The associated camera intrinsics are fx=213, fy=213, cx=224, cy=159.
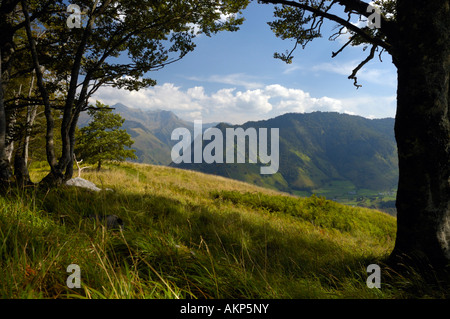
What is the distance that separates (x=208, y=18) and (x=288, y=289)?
819 centimetres

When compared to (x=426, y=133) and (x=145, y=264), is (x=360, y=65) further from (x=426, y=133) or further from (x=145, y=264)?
(x=145, y=264)

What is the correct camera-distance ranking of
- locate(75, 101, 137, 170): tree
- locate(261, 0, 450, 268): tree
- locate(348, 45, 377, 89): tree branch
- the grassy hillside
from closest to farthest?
1. the grassy hillside
2. locate(261, 0, 450, 268): tree
3. locate(348, 45, 377, 89): tree branch
4. locate(75, 101, 137, 170): tree

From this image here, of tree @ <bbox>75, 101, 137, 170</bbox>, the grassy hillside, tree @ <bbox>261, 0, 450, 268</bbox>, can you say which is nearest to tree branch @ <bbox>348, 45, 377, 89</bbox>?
tree @ <bbox>261, 0, 450, 268</bbox>

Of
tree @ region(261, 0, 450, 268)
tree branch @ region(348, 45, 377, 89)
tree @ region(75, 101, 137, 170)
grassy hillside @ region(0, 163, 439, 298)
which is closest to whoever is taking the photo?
grassy hillside @ region(0, 163, 439, 298)

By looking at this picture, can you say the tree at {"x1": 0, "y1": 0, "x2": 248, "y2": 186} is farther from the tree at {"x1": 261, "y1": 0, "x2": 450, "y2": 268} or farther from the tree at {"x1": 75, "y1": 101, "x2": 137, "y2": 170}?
the tree at {"x1": 75, "y1": 101, "x2": 137, "y2": 170}

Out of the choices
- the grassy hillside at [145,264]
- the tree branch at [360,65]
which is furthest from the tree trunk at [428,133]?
the tree branch at [360,65]

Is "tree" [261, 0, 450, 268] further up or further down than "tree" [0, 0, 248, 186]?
further down

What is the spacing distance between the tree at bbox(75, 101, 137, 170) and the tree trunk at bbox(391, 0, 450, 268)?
2124cm

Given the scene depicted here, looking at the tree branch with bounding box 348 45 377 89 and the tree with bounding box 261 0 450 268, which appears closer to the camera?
the tree with bounding box 261 0 450 268

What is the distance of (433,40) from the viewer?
3.17 metres

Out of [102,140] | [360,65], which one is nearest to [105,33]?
[360,65]

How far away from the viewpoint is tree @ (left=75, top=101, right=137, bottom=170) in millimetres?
19688

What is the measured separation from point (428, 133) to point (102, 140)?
22184 mm
